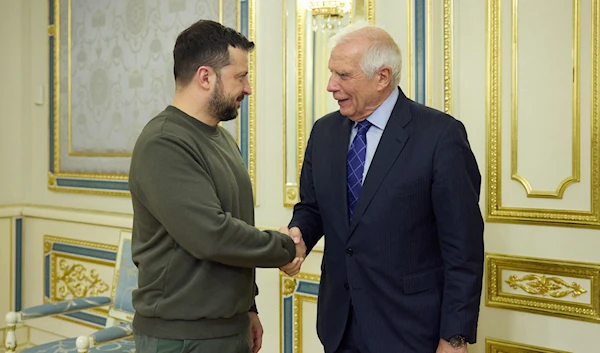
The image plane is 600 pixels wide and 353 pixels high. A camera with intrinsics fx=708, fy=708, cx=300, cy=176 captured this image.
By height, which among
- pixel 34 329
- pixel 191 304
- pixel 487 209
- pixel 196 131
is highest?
pixel 196 131

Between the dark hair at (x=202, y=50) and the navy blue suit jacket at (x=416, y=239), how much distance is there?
21.5 inches

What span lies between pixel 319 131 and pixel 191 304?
72cm

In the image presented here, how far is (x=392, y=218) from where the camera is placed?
2.06 meters

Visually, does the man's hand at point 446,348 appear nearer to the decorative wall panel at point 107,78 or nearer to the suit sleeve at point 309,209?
the suit sleeve at point 309,209

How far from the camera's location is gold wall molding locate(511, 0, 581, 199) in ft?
8.87

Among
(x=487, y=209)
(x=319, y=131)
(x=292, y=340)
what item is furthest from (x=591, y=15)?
(x=292, y=340)

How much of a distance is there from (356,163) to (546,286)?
1121 millimetres

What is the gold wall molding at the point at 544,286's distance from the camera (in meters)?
2.72

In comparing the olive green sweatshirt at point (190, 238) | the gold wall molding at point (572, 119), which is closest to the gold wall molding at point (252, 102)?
the gold wall molding at point (572, 119)

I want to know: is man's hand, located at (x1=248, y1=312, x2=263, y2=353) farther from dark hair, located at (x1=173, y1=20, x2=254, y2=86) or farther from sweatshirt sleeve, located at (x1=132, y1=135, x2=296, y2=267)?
dark hair, located at (x1=173, y1=20, x2=254, y2=86)

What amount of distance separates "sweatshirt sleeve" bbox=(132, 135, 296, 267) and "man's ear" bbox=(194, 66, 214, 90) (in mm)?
223

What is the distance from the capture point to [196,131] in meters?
2.12

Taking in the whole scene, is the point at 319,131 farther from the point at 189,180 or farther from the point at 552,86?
the point at 552,86

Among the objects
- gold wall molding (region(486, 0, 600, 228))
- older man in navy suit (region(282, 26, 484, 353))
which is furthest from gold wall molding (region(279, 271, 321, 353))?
older man in navy suit (region(282, 26, 484, 353))
